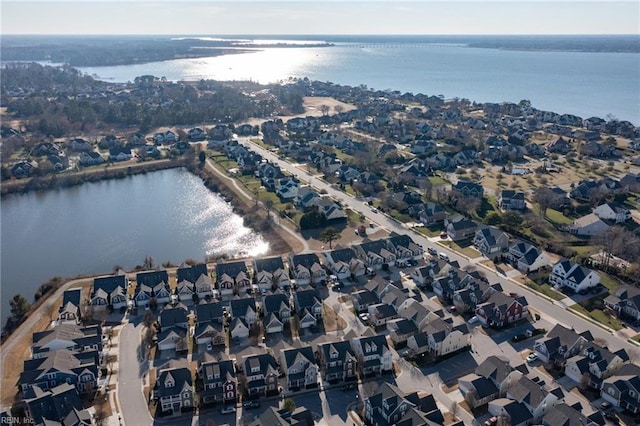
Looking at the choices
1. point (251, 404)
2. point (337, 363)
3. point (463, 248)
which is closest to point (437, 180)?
point (463, 248)

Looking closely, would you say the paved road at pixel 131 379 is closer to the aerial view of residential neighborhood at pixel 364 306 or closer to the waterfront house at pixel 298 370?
the aerial view of residential neighborhood at pixel 364 306

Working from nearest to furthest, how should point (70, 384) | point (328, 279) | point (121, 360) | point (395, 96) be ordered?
1. point (70, 384)
2. point (121, 360)
3. point (328, 279)
4. point (395, 96)

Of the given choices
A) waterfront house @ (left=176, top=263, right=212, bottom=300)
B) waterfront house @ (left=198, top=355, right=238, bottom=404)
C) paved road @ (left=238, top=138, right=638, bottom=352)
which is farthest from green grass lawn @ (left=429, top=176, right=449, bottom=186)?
waterfront house @ (left=198, top=355, right=238, bottom=404)

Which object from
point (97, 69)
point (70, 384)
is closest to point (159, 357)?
point (70, 384)

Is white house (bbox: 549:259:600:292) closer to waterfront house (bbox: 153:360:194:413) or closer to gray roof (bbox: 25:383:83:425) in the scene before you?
waterfront house (bbox: 153:360:194:413)

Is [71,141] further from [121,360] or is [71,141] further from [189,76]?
[189,76]

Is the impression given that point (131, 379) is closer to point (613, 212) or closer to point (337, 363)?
point (337, 363)

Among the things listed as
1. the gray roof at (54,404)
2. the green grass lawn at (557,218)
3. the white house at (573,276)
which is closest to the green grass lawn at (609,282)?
the white house at (573,276)

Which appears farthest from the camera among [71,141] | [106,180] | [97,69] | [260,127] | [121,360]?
[97,69]
